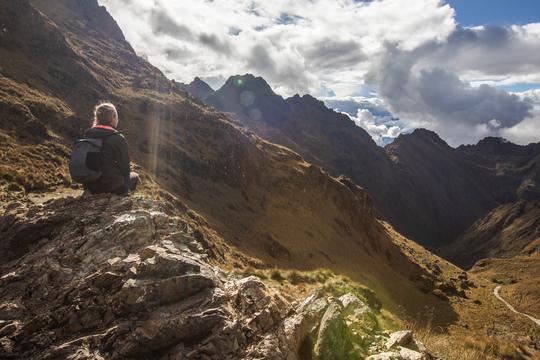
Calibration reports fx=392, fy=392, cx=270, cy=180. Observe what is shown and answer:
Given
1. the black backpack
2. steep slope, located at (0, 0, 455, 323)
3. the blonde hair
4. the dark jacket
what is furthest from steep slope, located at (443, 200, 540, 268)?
the black backpack

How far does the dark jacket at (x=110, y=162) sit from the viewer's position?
29.7ft

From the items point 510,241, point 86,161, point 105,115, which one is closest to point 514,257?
point 510,241

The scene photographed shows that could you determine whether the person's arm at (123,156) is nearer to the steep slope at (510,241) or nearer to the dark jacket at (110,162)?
the dark jacket at (110,162)

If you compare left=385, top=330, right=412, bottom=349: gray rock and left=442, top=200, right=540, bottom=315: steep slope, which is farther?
left=442, top=200, right=540, bottom=315: steep slope

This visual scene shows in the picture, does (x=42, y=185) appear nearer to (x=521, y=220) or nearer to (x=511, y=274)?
(x=511, y=274)

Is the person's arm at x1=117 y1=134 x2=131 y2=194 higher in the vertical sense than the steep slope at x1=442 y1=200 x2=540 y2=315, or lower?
higher

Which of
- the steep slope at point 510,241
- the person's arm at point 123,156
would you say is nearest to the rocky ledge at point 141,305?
the person's arm at point 123,156

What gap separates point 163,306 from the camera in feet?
19.1

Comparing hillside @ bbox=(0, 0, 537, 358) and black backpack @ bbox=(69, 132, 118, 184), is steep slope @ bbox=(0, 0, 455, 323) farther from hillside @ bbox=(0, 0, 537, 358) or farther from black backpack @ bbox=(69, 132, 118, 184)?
black backpack @ bbox=(69, 132, 118, 184)

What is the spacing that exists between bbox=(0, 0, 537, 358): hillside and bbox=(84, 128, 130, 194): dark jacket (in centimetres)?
47

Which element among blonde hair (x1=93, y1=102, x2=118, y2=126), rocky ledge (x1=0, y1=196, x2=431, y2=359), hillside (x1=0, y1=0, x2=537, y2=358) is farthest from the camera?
blonde hair (x1=93, y1=102, x2=118, y2=126)

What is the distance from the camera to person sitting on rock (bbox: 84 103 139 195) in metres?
9.06

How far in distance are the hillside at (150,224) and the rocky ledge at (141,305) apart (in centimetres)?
3

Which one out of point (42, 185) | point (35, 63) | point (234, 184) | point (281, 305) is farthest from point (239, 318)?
point (35, 63)
